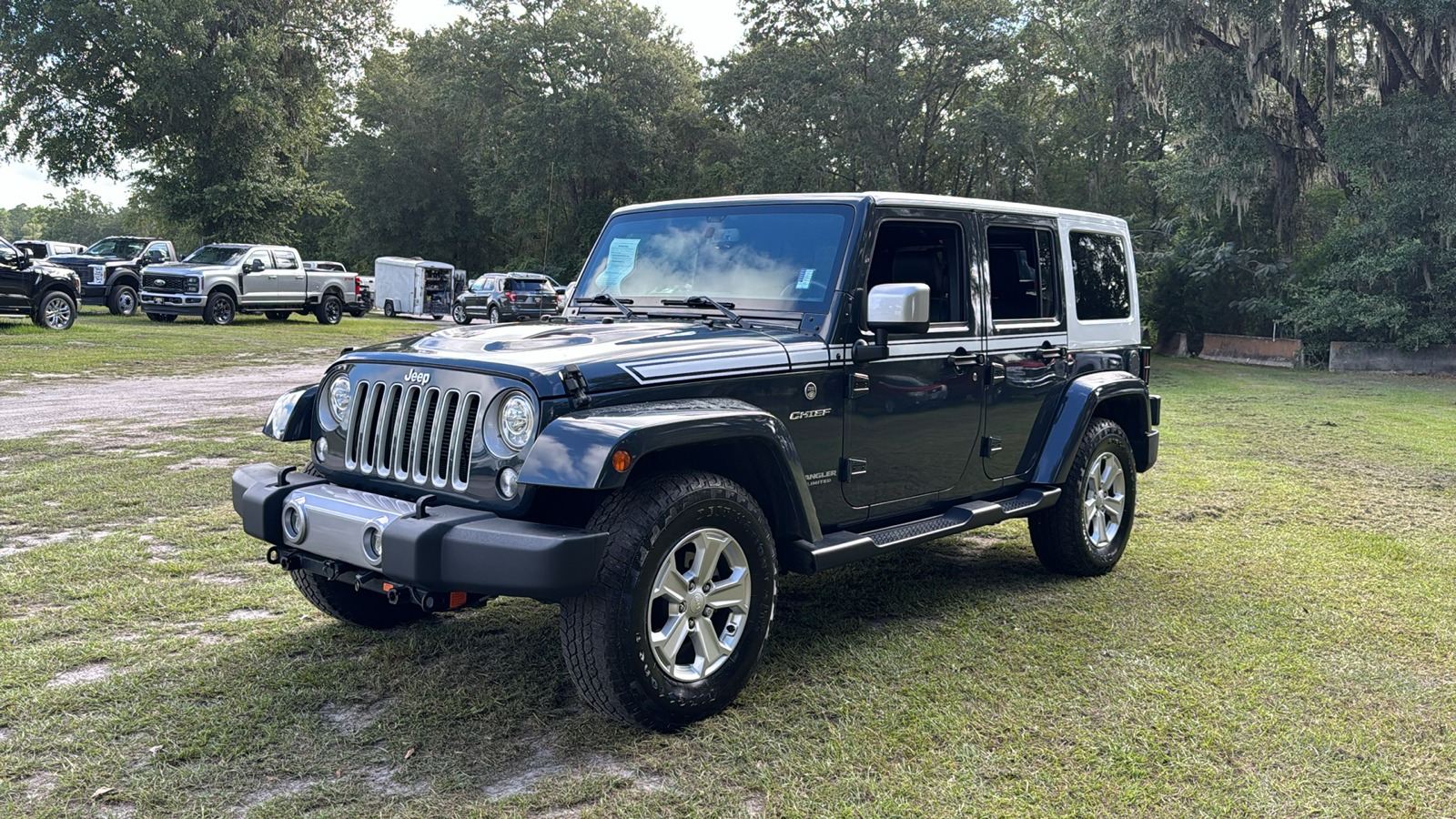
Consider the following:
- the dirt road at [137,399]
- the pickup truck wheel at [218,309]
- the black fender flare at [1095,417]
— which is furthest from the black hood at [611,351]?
the pickup truck wheel at [218,309]

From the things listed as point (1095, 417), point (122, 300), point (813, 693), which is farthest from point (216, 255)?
point (813, 693)

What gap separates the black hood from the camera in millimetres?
3863

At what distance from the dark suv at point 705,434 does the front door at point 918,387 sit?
0.01 metres

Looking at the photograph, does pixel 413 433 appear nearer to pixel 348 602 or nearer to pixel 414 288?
pixel 348 602

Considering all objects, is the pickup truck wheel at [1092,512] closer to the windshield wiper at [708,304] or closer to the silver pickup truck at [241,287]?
the windshield wiper at [708,304]

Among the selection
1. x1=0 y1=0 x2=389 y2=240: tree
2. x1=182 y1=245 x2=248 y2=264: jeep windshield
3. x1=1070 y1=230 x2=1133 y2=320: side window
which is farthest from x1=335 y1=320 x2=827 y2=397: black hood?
x1=0 y1=0 x2=389 y2=240: tree

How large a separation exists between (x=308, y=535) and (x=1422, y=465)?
10211mm

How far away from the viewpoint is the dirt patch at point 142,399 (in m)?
11.1

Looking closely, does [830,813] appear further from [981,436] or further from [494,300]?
[494,300]

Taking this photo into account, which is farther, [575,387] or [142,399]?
[142,399]

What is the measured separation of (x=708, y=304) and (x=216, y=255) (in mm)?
25766

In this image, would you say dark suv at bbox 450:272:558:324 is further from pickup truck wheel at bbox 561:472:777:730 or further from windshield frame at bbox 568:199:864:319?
pickup truck wheel at bbox 561:472:777:730

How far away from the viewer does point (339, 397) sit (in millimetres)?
4457

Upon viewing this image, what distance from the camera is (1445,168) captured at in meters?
22.3
